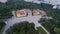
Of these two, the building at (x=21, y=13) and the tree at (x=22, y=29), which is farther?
the building at (x=21, y=13)

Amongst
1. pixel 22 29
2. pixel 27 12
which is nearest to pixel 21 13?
pixel 27 12

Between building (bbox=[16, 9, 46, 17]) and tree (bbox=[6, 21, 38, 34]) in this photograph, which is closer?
tree (bbox=[6, 21, 38, 34])

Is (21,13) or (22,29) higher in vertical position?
(21,13)

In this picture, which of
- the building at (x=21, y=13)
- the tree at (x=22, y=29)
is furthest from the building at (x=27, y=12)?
the tree at (x=22, y=29)

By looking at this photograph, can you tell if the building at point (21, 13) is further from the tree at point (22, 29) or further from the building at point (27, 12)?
the tree at point (22, 29)

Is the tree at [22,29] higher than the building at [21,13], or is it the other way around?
the building at [21,13]

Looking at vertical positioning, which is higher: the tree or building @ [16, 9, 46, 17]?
building @ [16, 9, 46, 17]

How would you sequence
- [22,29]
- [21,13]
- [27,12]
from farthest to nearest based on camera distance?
[27,12] → [21,13] → [22,29]

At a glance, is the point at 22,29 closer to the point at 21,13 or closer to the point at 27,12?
the point at 21,13

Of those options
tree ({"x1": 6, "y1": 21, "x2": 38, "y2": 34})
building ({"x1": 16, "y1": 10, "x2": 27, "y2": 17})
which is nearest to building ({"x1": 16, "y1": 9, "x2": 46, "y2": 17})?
building ({"x1": 16, "y1": 10, "x2": 27, "y2": 17})

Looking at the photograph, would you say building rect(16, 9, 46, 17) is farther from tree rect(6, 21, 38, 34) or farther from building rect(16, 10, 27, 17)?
tree rect(6, 21, 38, 34)

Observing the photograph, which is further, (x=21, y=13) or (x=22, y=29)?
(x=21, y=13)
